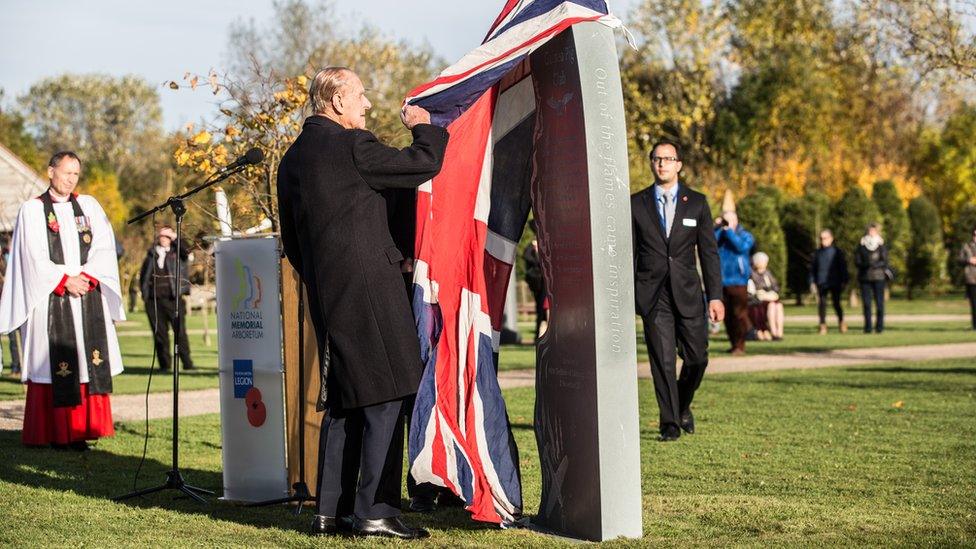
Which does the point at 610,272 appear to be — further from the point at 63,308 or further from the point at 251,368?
the point at 63,308

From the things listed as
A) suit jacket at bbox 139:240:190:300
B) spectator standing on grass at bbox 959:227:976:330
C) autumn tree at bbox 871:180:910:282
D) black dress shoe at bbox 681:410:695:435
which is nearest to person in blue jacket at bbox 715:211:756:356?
spectator standing on grass at bbox 959:227:976:330

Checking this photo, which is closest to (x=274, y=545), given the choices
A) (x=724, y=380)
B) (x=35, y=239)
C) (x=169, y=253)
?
(x=35, y=239)

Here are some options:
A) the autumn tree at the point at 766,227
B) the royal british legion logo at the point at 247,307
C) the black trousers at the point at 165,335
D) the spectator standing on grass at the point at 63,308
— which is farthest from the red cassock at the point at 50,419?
the autumn tree at the point at 766,227

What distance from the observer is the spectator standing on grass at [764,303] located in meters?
24.0

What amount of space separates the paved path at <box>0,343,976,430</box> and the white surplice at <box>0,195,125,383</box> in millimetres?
1715

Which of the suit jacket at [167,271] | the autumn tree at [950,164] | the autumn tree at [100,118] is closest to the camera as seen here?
the suit jacket at [167,271]

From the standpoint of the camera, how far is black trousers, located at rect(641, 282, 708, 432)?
1035 cm

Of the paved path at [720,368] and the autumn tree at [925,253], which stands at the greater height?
the autumn tree at [925,253]

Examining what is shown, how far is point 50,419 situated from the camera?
1073cm

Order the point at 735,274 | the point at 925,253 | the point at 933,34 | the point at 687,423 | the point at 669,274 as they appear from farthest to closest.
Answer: the point at 925,253 → the point at 735,274 → the point at 933,34 → the point at 687,423 → the point at 669,274

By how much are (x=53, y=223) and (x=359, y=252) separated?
5.46m

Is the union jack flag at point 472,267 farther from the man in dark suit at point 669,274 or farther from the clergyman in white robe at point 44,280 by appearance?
the clergyman in white robe at point 44,280

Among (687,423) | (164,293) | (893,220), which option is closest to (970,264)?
(164,293)

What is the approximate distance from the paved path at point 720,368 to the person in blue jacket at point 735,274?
Result: 86 cm
